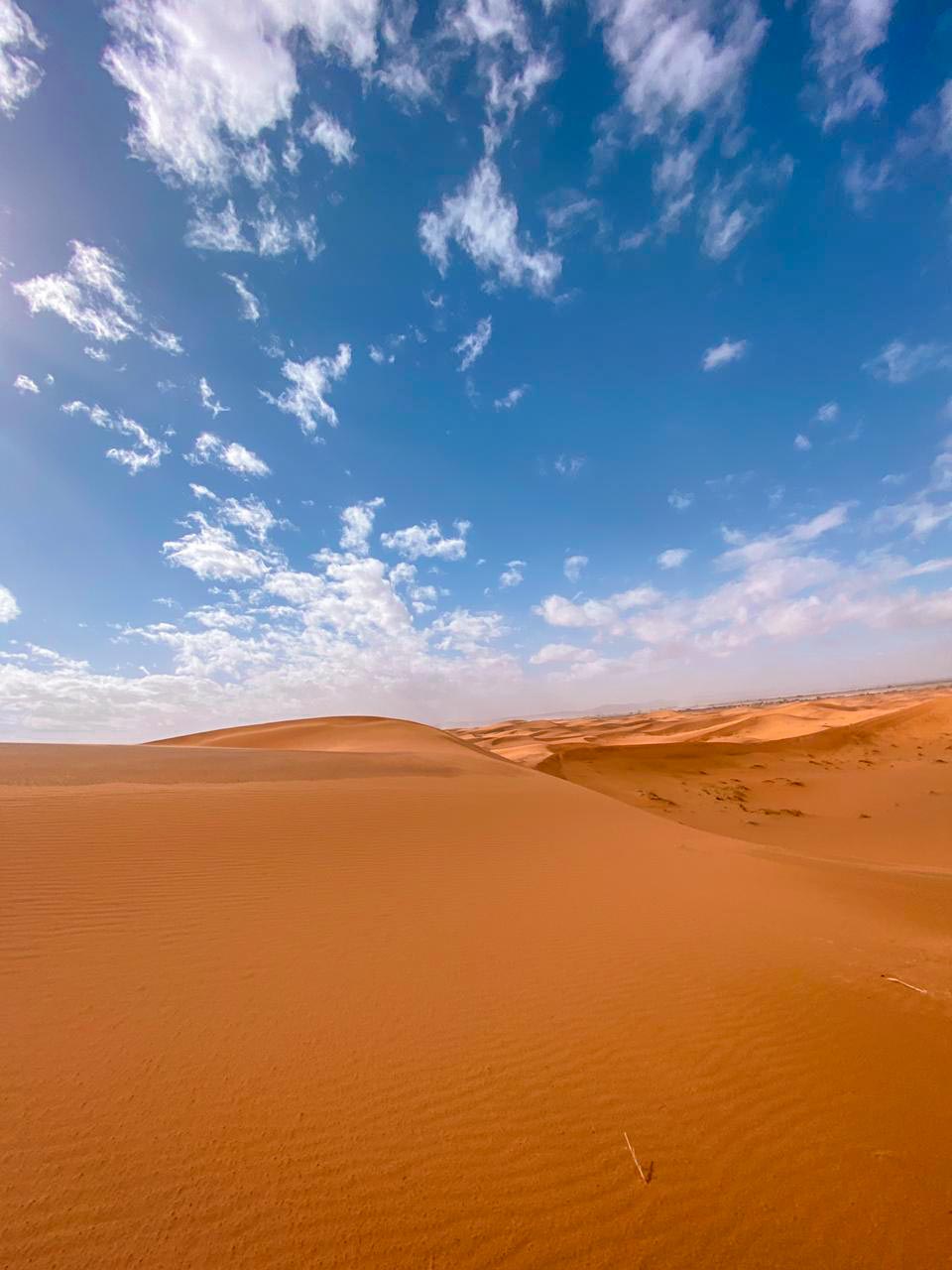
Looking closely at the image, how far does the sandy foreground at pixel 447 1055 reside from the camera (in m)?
2.07

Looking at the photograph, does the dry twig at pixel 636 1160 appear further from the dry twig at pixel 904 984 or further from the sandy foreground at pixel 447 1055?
the dry twig at pixel 904 984

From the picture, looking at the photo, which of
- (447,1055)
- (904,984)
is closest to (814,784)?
(904,984)

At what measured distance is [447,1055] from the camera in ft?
10.1

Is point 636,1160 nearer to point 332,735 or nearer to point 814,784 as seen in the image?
point 814,784

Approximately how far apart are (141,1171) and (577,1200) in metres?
1.82

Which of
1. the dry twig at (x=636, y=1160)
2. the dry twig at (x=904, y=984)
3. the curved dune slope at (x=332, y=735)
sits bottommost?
the dry twig at (x=904, y=984)

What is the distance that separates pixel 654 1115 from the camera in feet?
8.86

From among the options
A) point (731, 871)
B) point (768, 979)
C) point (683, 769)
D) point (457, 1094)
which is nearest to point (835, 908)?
point (731, 871)

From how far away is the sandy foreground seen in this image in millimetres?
2070

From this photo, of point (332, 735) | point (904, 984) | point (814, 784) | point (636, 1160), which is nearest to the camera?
point (636, 1160)

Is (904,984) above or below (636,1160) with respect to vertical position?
below

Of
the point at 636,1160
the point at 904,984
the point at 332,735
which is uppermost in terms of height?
the point at 332,735

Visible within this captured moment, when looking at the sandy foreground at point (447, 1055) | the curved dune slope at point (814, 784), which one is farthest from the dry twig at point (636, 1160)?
the curved dune slope at point (814, 784)

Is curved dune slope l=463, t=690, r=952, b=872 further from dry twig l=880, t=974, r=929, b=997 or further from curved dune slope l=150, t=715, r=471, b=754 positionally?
dry twig l=880, t=974, r=929, b=997
